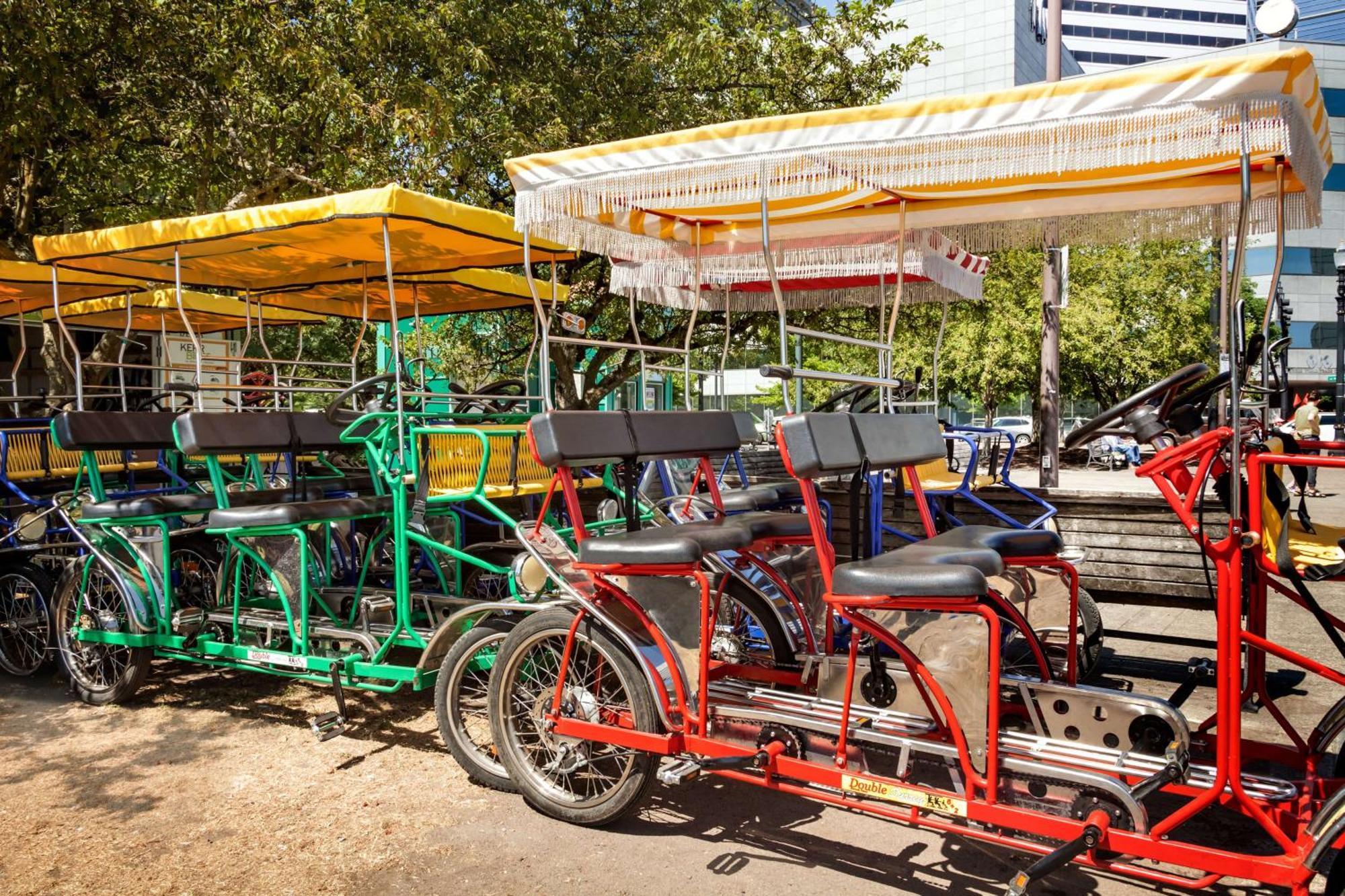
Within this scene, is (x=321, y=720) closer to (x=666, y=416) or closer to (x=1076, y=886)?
(x=666, y=416)

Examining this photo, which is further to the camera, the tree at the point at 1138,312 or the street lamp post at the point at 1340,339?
the tree at the point at 1138,312

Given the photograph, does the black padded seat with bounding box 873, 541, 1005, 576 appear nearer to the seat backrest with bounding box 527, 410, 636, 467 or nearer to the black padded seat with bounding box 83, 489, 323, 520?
the seat backrest with bounding box 527, 410, 636, 467

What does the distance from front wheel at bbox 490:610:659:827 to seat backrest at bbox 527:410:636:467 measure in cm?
61

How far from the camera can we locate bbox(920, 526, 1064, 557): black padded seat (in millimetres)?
3816

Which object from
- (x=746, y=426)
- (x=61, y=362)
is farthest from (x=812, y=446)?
(x=61, y=362)

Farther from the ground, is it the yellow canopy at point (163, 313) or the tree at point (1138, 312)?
the tree at point (1138, 312)

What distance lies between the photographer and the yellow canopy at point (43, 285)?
276 inches

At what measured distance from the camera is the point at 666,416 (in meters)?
4.62

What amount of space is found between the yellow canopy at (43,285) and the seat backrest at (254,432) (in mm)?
2079

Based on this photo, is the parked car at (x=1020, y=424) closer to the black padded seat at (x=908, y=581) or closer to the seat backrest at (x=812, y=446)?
the seat backrest at (x=812, y=446)

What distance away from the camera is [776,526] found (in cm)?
447

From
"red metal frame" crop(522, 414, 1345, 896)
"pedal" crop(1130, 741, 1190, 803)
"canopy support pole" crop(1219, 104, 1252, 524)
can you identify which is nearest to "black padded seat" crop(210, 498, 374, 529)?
"red metal frame" crop(522, 414, 1345, 896)

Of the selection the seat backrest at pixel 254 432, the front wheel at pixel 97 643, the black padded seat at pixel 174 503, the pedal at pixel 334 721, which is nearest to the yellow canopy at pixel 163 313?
the seat backrest at pixel 254 432

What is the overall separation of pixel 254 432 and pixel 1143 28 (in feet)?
375
